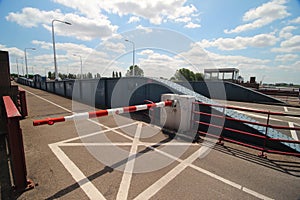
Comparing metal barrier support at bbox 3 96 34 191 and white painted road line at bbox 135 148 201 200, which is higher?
metal barrier support at bbox 3 96 34 191

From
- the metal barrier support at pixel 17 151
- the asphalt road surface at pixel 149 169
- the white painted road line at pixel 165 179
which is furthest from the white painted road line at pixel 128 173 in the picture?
the metal barrier support at pixel 17 151

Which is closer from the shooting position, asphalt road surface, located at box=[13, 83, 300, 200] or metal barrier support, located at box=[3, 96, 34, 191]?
metal barrier support, located at box=[3, 96, 34, 191]

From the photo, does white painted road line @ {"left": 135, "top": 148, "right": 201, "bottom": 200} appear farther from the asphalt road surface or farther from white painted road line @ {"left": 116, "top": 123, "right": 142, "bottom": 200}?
white painted road line @ {"left": 116, "top": 123, "right": 142, "bottom": 200}

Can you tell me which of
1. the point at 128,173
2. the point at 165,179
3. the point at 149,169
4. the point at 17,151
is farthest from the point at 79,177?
the point at 165,179

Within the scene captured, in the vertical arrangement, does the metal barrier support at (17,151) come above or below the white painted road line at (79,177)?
above

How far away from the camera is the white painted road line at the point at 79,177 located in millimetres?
2616

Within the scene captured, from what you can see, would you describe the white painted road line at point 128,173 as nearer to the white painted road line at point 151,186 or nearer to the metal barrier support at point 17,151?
the white painted road line at point 151,186

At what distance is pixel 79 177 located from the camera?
3.05 m

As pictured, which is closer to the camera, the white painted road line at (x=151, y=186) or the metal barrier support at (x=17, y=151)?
the metal barrier support at (x=17, y=151)

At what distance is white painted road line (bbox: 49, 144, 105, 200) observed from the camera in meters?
2.62

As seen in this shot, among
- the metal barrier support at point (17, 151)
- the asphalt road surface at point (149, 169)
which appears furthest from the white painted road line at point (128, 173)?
the metal barrier support at point (17, 151)

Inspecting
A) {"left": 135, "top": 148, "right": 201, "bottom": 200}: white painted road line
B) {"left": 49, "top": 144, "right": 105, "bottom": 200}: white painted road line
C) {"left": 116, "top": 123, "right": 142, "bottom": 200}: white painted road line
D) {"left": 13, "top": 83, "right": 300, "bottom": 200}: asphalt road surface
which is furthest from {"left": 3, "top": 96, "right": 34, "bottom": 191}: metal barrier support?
{"left": 135, "top": 148, "right": 201, "bottom": 200}: white painted road line

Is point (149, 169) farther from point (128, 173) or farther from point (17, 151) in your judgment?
point (17, 151)

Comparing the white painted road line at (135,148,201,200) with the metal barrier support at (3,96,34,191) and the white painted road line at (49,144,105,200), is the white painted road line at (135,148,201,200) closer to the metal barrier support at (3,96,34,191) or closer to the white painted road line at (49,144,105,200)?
the white painted road line at (49,144,105,200)
